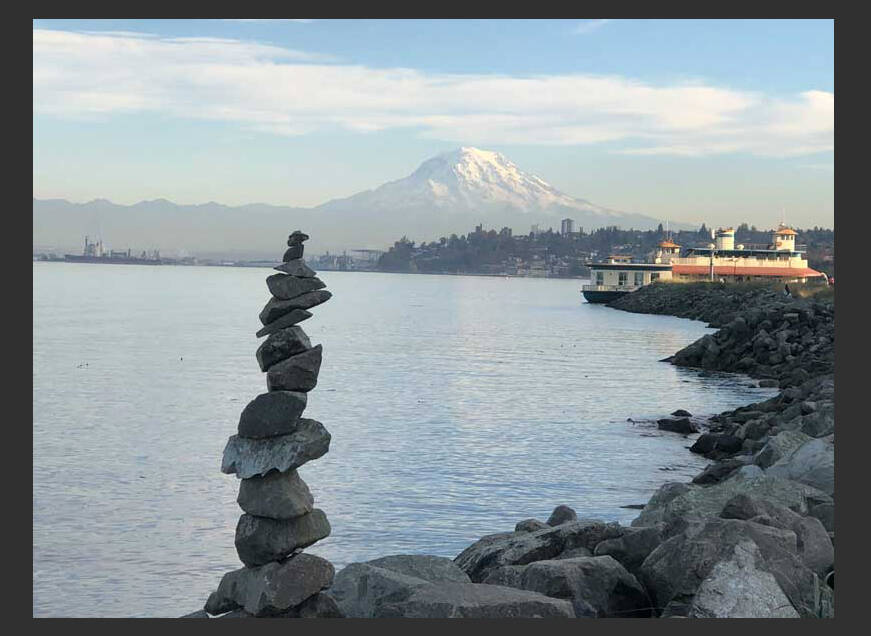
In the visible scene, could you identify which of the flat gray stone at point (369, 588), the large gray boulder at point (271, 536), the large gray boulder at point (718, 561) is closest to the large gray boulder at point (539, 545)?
the large gray boulder at point (718, 561)

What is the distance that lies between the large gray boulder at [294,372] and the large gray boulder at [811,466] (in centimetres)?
755

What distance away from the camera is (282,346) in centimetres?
1015

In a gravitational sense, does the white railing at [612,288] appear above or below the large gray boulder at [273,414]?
above

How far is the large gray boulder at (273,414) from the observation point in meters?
9.92

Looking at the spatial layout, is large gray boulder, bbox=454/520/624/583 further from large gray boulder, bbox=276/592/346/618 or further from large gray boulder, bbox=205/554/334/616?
large gray boulder, bbox=205/554/334/616

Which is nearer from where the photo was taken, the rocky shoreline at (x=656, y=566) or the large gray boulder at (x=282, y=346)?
the rocky shoreline at (x=656, y=566)

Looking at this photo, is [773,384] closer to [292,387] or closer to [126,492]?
[126,492]

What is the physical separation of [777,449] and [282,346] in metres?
10.3

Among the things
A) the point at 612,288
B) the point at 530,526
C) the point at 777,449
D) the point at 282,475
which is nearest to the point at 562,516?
the point at 530,526

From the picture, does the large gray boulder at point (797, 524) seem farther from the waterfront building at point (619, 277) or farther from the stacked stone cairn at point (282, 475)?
the waterfront building at point (619, 277)

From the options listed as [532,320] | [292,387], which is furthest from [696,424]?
[532,320]

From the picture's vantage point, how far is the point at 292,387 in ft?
33.2

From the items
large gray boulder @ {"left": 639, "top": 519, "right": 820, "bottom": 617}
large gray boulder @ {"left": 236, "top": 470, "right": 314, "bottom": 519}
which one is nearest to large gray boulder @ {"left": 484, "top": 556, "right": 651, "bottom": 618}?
large gray boulder @ {"left": 639, "top": 519, "right": 820, "bottom": 617}

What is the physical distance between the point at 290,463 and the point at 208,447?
1602cm
